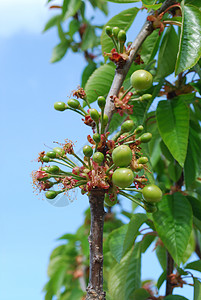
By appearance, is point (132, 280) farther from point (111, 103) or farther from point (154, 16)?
point (154, 16)

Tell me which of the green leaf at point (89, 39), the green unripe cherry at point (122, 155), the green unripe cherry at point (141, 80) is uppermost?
the green leaf at point (89, 39)

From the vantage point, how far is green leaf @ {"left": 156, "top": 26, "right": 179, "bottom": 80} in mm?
1961

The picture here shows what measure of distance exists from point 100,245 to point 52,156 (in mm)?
345

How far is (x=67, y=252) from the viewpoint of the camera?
430 cm

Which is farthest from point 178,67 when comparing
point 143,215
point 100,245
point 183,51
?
point 143,215

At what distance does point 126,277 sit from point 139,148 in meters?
1.19

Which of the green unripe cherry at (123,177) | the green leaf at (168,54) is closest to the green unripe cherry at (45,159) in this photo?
the green unripe cherry at (123,177)

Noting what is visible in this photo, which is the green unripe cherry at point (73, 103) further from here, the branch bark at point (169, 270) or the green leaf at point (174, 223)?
the branch bark at point (169, 270)

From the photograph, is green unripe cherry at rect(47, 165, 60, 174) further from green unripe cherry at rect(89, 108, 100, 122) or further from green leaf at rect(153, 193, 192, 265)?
green leaf at rect(153, 193, 192, 265)

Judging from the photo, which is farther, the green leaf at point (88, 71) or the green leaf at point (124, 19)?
the green leaf at point (88, 71)

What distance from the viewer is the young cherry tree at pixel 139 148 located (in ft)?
3.92

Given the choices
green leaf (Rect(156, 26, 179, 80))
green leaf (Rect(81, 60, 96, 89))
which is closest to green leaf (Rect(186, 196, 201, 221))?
green leaf (Rect(156, 26, 179, 80))

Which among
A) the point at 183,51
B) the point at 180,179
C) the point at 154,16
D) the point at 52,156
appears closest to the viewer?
the point at 52,156

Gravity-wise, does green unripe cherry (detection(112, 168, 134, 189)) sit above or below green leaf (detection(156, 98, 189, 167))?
below
